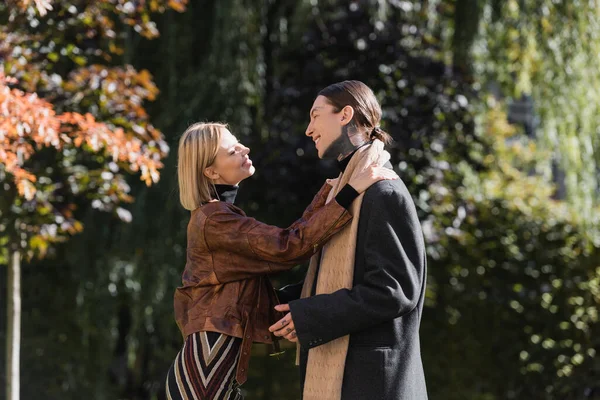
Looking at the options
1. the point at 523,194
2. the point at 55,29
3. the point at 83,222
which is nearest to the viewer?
the point at 55,29

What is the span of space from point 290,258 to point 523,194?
434cm

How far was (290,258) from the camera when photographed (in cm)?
272

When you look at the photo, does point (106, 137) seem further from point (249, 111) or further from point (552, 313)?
point (552, 313)

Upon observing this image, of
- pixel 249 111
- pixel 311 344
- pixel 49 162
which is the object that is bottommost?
pixel 311 344

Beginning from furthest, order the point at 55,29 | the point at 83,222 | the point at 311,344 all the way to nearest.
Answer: the point at 83,222, the point at 55,29, the point at 311,344

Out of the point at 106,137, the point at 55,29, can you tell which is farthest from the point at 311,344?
the point at 55,29

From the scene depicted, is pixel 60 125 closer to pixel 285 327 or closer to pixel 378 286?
pixel 285 327

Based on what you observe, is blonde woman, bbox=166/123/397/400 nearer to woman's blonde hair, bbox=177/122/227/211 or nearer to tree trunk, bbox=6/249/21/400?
woman's blonde hair, bbox=177/122/227/211

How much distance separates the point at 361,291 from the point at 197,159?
75 cm

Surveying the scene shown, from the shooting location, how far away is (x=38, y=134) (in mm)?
3633

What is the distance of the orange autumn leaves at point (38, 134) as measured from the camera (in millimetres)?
3498

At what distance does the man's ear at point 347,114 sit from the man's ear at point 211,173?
1.60 feet

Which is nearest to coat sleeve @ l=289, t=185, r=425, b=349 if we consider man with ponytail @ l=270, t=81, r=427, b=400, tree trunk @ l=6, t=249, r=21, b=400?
man with ponytail @ l=270, t=81, r=427, b=400

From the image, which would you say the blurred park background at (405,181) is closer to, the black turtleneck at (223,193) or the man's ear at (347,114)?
the black turtleneck at (223,193)
